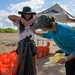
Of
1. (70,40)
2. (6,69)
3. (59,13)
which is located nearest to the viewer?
(70,40)

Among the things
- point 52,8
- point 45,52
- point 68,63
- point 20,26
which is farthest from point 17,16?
point 52,8

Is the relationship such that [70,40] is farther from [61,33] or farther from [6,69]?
[6,69]

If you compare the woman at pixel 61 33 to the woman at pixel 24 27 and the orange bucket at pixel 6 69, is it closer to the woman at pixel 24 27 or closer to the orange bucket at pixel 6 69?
the woman at pixel 24 27

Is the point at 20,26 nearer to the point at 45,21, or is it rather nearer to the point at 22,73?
the point at 22,73

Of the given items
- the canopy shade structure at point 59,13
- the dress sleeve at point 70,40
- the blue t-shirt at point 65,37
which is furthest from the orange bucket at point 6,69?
the canopy shade structure at point 59,13

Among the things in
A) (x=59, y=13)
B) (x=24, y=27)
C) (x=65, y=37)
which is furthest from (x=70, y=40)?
(x=59, y=13)

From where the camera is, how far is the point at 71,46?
331cm

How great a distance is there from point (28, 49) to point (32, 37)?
243 millimetres

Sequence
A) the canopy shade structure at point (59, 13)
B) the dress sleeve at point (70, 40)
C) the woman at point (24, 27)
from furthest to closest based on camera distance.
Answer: the canopy shade structure at point (59, 13) < the woman at point (24, 27) < the dress sleeve at point (70, 40)

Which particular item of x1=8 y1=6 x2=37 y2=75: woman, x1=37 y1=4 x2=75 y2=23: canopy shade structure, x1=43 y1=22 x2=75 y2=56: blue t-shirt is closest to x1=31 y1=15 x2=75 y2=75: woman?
x1=43 y1=22 x2=75 y2=56: blue t-shirt

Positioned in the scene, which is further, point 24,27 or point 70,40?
point 24,27

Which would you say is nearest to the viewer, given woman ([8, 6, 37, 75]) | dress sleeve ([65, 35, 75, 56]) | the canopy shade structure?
dress sleeve ([65, 35, 75, 56])

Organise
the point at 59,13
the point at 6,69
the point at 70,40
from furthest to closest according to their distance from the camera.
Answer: the point at 59,13, the point at 6,69, the point at 70,40

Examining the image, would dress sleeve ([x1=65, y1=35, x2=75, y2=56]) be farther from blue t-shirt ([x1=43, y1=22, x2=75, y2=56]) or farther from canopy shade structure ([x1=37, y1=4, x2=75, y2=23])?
canopy shade structure ([x1=37, y1=4, x2=75, y2=23])
